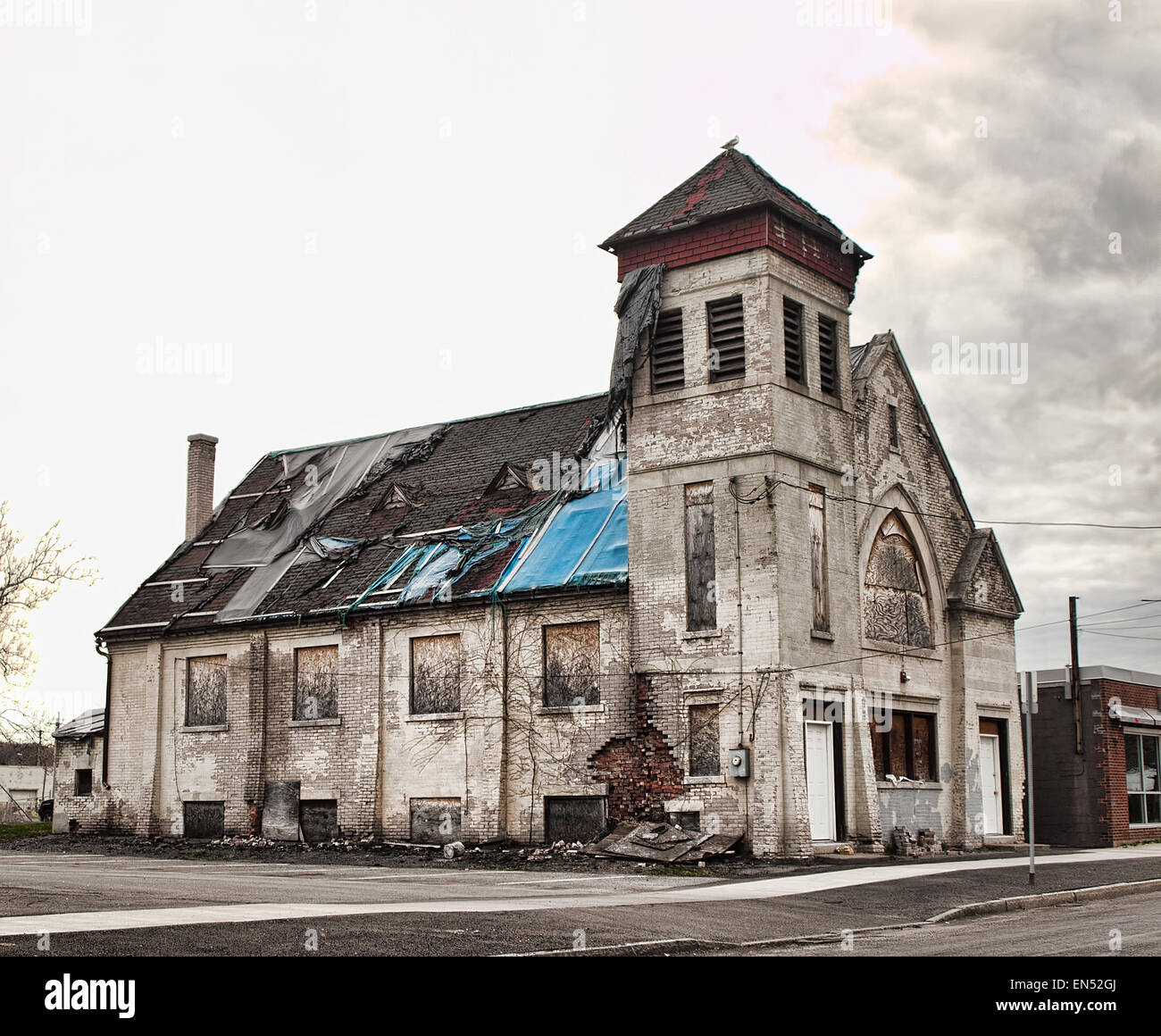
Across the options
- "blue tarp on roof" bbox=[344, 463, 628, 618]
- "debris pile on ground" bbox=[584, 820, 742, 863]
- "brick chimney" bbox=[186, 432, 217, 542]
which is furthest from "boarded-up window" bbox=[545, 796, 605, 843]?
"brick chimney" bbox=[186, 432, 217, 542]

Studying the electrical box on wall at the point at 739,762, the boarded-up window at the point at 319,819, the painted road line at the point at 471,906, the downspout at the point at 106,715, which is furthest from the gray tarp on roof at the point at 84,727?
the painted road line at the point at 471,906

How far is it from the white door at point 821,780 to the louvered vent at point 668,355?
23.3 ft

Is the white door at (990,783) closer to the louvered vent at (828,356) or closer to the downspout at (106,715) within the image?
the louvered vent at (828,356)

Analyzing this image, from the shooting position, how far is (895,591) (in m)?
28.8

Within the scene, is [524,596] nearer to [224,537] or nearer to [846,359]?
[846,359]

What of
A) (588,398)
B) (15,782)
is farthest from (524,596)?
(15,782)

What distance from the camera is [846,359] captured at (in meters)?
27.9

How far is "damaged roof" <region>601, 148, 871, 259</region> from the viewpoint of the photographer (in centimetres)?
2591

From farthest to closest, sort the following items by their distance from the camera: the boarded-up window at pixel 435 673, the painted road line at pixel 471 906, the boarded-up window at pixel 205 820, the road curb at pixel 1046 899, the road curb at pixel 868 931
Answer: the boarded-up window at pixel 205 820, the boarded-up window at pixel 435 673, the road curb at pixel 1046 899, the painted road line at pixel 471 906, the road curb at pixel 868 931

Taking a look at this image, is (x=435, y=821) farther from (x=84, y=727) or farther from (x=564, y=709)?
(x=84, y=727)

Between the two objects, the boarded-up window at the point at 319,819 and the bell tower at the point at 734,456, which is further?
the boarded-up window at the point at 319,819

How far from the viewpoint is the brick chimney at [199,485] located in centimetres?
3791

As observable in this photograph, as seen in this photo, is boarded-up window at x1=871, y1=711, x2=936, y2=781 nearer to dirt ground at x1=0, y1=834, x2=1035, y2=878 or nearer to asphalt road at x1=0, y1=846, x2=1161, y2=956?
dirt ground at x1=0, y1=834, x2=1035, y2=878
